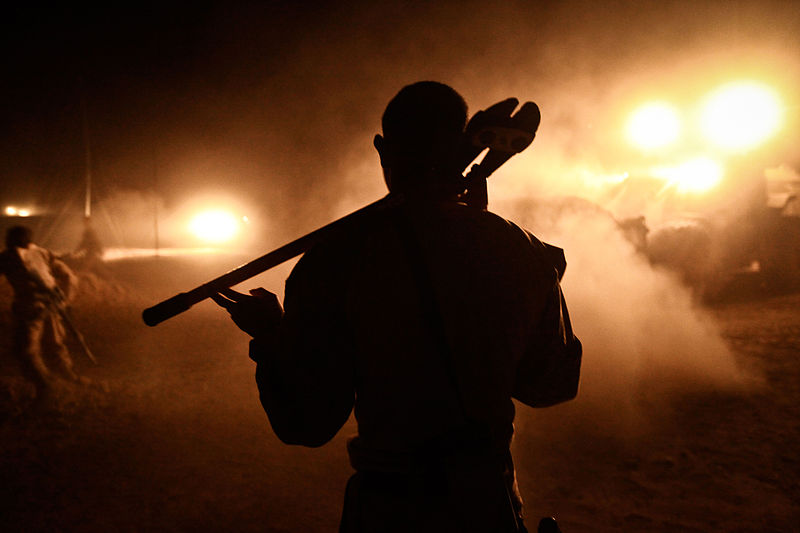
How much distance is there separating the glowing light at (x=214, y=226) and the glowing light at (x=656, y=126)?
68.5 ft

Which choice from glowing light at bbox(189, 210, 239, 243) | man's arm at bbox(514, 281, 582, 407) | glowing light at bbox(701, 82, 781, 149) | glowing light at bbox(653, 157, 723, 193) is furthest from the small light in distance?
glowing light at bbox(653, 157, 723, 193)

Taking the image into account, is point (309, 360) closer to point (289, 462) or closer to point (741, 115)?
point (289, 462)

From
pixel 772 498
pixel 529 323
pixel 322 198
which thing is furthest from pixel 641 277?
pixel 322 198

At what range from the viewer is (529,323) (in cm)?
114

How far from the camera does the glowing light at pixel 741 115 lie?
1256cm

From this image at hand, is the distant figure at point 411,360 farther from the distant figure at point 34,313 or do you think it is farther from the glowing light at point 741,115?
the glowing light at point 741,115

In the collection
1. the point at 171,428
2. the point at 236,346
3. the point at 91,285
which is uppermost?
the point at 91,285

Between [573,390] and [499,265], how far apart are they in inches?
20.1

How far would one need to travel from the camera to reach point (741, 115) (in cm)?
1284

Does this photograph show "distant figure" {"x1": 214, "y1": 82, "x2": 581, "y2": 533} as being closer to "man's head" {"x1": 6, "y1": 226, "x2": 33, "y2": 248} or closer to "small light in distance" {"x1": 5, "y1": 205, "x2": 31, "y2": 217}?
"man's head" {"x1": 6, "y1": 226, "x2": 33, "y2": 248}

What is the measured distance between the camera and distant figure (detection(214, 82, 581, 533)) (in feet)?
3.18

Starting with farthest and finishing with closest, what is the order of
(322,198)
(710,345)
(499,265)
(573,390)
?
(322,198), (710,345), (573,390), (499,265)

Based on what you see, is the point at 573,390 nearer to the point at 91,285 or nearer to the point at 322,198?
the point at 91,285

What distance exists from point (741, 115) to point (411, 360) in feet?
54.2
